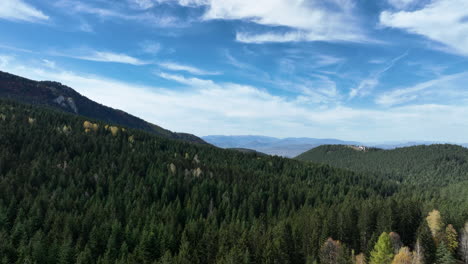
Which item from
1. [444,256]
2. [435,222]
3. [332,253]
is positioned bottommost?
[332,253]

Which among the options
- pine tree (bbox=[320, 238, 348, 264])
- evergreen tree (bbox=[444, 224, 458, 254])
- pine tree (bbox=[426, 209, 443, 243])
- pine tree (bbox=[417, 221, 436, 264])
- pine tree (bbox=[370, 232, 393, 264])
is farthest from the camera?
pine tree (bbox=[426, 209, 443, 243])

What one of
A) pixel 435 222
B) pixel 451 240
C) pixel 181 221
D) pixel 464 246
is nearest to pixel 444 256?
pixel 451 240

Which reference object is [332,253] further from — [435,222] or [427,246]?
[435,222]

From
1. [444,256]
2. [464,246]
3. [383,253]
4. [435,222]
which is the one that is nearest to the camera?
[444,256]

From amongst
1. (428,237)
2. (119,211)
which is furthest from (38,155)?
(428,237)

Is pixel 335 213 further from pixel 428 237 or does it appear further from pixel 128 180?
pixel 128 180

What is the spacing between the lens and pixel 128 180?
560 ft

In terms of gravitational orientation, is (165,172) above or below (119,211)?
above

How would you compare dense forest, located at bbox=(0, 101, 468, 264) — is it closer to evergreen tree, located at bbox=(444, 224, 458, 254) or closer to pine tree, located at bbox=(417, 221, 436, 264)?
pine tree, located at bbox=(417, 221, 436, 264)

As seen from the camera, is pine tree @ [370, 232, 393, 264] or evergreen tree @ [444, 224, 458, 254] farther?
evergreen tree @ [444, 224, 458, 254]

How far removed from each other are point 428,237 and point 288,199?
95539 millimetres

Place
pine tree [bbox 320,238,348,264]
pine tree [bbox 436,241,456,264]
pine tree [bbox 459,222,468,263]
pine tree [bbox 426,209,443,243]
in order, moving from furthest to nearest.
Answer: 1. pine tree [bbox 426,209,443,243]
2. pine tree [bbox 459,222,468,263]
3. pine tree [bbox 320,238,348,264]
4. pine tree [bbox 436,241,456,264]

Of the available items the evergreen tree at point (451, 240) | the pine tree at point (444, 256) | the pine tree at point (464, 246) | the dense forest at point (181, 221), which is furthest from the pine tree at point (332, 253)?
the pine tree at point (464, 246)

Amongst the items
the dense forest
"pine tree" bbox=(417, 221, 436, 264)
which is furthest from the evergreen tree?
"pine tree" bbox=(417, 221, 436, 264)
